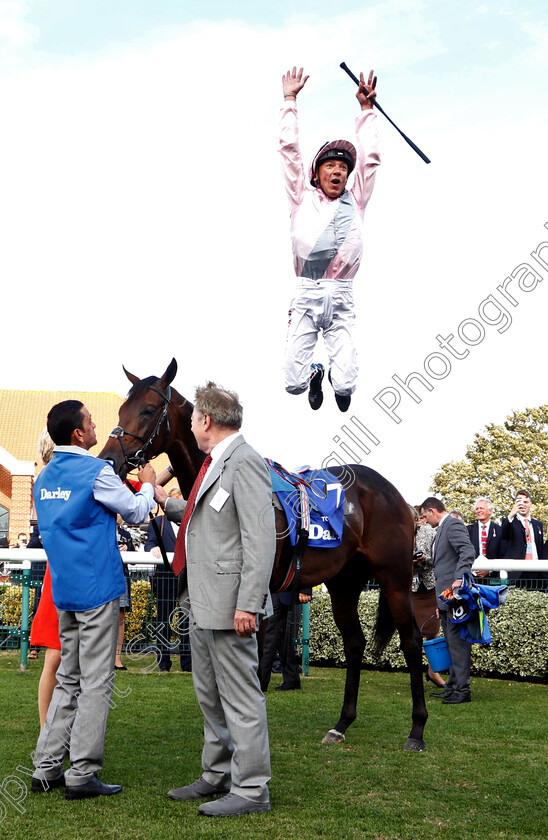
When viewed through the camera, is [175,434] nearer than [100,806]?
No

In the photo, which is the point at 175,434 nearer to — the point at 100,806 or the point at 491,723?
the point at 100,806

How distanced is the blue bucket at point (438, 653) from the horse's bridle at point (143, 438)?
4026 millimetres

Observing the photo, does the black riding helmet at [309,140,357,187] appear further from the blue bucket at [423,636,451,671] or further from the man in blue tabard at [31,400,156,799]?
the blue bucket at [423,636,451,671]

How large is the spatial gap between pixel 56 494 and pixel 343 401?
1953mm

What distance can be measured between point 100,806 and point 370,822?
1278 millimetres

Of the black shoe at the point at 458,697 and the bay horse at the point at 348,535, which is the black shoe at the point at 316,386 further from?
the black shoe at the point at 458,697

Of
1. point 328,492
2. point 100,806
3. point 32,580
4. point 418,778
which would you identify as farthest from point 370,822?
point 32,580

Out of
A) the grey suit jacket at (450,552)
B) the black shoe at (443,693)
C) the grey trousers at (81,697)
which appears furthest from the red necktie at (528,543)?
the grey trousers at (81,697)

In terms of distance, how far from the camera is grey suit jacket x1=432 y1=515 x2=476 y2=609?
766 centimetres

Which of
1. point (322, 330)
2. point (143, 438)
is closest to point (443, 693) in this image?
point (322, 330)

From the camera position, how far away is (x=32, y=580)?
9422mm

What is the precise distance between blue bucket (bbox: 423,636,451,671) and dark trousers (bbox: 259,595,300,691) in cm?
129

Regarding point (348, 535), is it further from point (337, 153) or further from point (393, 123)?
point (393, 123)

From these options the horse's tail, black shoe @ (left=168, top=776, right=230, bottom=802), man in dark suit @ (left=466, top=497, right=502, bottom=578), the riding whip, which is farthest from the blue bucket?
the riding whip
